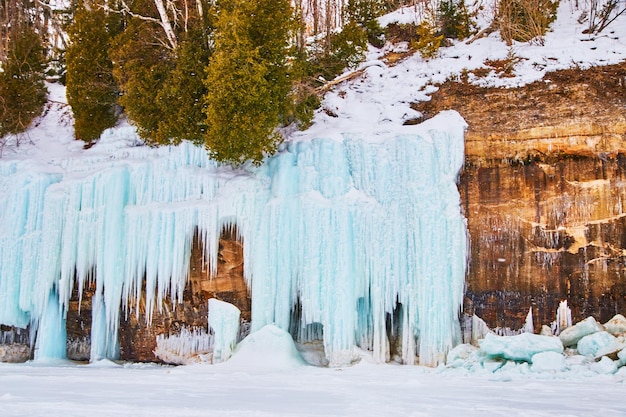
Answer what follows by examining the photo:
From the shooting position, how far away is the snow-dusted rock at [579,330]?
1182 cm

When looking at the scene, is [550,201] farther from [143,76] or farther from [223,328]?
[143,76]

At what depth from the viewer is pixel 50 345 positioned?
1549 cm

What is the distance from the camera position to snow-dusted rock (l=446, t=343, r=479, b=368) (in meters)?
11.5

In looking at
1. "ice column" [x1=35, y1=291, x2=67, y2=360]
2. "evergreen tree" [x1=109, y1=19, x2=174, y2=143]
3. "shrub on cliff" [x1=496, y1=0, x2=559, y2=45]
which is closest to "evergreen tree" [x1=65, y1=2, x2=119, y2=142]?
"evergreen tree" [x1=109, y1=19, x2=174, y2=143]

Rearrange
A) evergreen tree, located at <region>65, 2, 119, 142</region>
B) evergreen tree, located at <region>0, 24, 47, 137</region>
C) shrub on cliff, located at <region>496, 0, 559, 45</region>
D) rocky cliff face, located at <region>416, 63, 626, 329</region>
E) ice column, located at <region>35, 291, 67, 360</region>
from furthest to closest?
1. evergreen tree, located at <region>0, 24, 47, 137</region>
2. evergreen tree, located at <region>65, 2, 119, 142</region>
3. shrub on cliff, located at <region>496, 0, 559, 45</region>
4. ice column, located at <region>35, 291, 67, 360</region>
5. rocky cliff face, located at <region>416, 63, 626, 329</region>

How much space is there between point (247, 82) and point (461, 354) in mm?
7081

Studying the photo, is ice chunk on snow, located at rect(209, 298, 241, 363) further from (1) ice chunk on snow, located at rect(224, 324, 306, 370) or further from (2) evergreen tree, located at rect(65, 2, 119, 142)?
(2) evergreen tree, located at rect(65, 2, 119, 142)

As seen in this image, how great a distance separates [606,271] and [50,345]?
41.4 feet

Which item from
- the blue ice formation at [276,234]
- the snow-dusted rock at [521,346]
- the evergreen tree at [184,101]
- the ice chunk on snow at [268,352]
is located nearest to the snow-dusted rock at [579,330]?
the snow-dusted rock at [521,346]

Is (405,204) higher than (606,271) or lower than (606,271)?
higher

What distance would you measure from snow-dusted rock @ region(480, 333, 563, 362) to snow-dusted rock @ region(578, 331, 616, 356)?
574 millimetres

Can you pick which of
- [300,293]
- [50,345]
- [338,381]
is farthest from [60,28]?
[338,381]

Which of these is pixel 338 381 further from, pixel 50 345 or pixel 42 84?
pixel 42 84

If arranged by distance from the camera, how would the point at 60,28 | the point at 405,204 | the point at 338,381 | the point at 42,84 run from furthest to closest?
the point at 60,28
the point at 42,84
the point at 405,204
the point at 338,381
